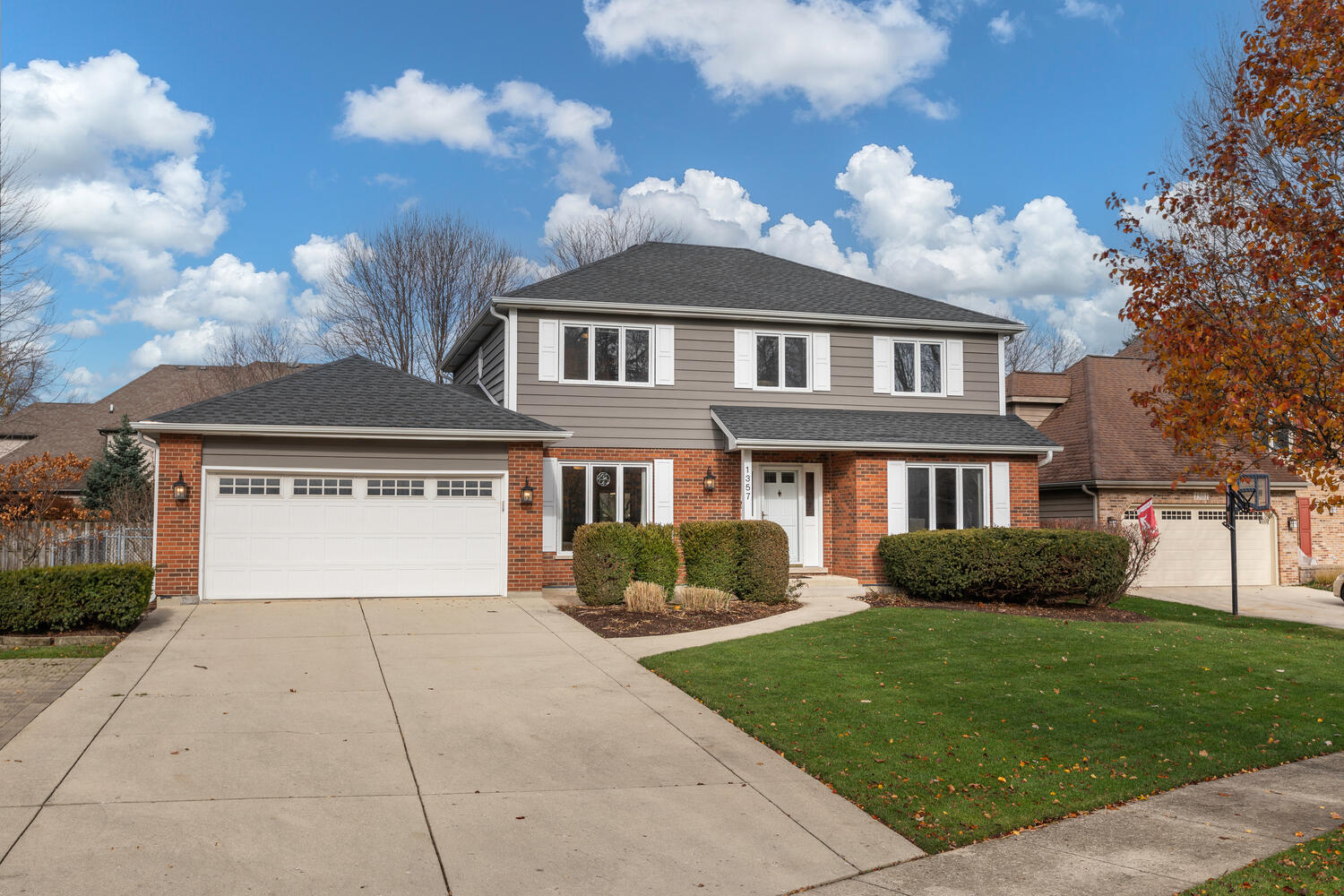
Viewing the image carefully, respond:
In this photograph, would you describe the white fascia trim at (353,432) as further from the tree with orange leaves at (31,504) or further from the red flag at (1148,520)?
the red flag at (1148,520)

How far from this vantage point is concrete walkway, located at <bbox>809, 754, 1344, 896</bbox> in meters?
5.00

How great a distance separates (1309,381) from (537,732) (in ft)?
20.2

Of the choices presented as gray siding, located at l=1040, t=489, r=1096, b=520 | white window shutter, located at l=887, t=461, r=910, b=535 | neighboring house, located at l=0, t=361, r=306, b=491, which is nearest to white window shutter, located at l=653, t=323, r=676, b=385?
white window shutter, located at l=887, t=461, r=910, b=535

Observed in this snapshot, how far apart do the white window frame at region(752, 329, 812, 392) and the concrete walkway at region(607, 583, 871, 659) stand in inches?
163

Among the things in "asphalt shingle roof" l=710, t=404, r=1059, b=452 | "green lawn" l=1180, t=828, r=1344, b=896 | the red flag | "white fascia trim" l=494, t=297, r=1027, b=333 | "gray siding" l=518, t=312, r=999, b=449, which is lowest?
"green lawn" l=1180, t=828, r=1344, b=896

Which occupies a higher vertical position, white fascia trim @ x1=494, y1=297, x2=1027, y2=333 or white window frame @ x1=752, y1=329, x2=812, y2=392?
white fascia trim @ x1=494, y1=297, x2=1027, y2=333

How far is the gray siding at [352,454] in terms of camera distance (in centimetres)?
1476

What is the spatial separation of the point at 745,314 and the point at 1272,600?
11670mm

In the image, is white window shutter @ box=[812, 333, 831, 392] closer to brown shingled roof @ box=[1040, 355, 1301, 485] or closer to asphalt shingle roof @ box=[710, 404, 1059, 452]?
asphalt shingle roof @ box=[710, 404, 1059, 452]

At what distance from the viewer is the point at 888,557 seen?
17.3 m

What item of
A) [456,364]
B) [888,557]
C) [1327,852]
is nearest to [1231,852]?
[1327,852]

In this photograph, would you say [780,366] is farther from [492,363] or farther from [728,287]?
[492,363]

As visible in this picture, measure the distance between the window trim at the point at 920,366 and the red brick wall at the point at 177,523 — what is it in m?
12.7

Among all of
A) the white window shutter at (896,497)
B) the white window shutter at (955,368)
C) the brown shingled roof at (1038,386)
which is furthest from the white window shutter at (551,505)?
the brown shingled roof at (1038,386)
